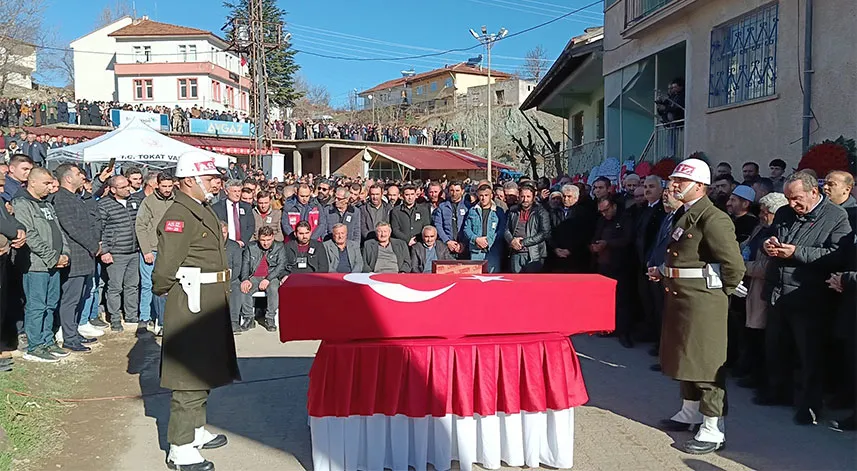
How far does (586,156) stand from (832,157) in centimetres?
1267

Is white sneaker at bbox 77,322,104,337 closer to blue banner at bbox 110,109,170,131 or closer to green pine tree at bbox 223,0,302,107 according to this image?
blue banner at bbox 110,109,170,131

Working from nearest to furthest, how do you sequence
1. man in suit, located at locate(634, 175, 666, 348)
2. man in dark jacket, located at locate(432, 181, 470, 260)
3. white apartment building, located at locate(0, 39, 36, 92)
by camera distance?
man in suit, located at locate(634, 175, 666, 348)
man in dark jacket, located at locate(432, 181, 470, 260)
white apartment building, located at locate(0, 39, 36, 92)

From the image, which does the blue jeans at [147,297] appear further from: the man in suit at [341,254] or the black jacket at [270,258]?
the man in suit at [341,254]

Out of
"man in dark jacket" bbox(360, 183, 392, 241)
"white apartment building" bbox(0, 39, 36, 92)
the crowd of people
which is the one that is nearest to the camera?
the crowd of people

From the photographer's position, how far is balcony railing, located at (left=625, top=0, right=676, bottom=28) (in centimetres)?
1295

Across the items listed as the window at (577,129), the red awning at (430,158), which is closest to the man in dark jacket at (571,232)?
the window at (577,129)

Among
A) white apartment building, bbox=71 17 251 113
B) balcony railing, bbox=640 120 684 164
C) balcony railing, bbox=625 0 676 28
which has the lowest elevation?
balcony railing, bbox=640 120 684 164

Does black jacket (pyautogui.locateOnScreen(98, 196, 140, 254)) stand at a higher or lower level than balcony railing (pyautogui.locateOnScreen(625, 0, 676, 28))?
lower

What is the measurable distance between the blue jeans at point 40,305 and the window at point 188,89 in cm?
5408

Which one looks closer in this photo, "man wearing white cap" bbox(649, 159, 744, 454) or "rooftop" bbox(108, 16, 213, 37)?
"man wearing white cap" bbox(649, 159, 744, 454)

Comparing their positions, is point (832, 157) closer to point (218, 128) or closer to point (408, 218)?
point (408, 218)

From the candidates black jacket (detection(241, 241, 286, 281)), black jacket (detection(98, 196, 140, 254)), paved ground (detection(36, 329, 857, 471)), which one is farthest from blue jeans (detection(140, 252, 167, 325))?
paved ground (detection(36, 329, 857, 471))

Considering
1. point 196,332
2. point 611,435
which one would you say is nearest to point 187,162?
point 196,332

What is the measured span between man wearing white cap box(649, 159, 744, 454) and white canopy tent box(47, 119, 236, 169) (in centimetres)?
1100
